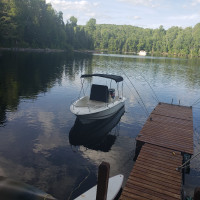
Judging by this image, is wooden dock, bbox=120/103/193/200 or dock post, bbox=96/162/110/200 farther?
wooden dock, bbox=120/103/193/200

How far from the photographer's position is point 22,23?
101 metres

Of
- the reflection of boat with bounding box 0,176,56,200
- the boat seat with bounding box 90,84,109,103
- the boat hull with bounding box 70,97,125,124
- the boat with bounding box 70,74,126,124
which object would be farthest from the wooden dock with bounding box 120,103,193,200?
the boat seat with bounding box 90,84,109,103

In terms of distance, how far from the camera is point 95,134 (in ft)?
61.3

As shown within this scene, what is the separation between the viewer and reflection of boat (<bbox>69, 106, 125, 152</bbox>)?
648 inches

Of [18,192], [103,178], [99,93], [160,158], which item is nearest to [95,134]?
[99,93]

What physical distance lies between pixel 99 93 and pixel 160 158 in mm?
12114

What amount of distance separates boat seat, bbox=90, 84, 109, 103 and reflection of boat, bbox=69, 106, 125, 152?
236cm

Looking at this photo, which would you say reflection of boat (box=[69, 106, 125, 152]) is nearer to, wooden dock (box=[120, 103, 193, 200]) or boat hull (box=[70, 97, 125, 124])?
boat hull (box=[70, 97, 125, 124])

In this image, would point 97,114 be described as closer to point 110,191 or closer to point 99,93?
point 99,93

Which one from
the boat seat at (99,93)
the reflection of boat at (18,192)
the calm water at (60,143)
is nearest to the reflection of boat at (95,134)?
the calm water at (60,143)

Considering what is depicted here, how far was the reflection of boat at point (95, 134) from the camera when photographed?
1646cm

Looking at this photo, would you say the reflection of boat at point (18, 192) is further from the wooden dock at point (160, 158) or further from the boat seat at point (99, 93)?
the boat seat at point (99, 93)

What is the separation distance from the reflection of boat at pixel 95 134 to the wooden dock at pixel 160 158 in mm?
3414

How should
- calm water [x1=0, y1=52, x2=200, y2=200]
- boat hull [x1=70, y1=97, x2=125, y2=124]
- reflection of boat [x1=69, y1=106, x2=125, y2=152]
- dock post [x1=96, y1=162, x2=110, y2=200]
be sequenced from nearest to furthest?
dock post [x1=96, y1=162, x2=110, y2=200] < calm water [x1=0, y1=52, x2=200, y2=200] < reflection of boat [x1=69, y1=106, x2=125, y2=152] < boat hull [x1=70, y1=97, x2=125, y2=124]
